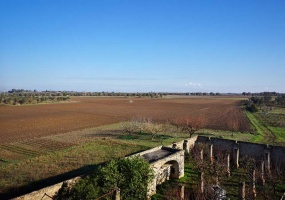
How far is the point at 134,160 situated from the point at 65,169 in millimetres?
9578

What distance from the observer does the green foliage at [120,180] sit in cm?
1276

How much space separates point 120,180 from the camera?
44.5ft

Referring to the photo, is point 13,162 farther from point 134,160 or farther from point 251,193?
point 251,193

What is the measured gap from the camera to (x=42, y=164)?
74.5ft

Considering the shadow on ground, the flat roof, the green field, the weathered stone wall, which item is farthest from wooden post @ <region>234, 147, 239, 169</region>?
the weathered stone wall

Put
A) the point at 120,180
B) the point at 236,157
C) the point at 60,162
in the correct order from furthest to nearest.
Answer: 1. the point at 60,162
2. the point at 236,157
3. the point at 120,180

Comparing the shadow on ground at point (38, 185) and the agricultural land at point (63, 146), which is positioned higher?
the agricultural land at point (63, 146)

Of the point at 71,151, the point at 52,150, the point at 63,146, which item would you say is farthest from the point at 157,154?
the point at 63,146

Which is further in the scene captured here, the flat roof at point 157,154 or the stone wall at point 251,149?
the stone wall at point 251,149

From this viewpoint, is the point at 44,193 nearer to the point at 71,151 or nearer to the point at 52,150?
the point at 71,151

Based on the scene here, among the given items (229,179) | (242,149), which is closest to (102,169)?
(229,179)

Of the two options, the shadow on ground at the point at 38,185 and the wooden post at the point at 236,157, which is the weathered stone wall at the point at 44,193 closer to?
the shadow on ground at the point at 38,185

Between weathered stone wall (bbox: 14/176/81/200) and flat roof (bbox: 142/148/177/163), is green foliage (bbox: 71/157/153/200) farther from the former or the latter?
flat roof (bbox: 142/148/177/163)

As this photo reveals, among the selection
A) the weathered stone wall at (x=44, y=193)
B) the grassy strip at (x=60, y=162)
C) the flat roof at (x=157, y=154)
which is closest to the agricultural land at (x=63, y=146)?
the grassy strip at (x=60, y=162)
